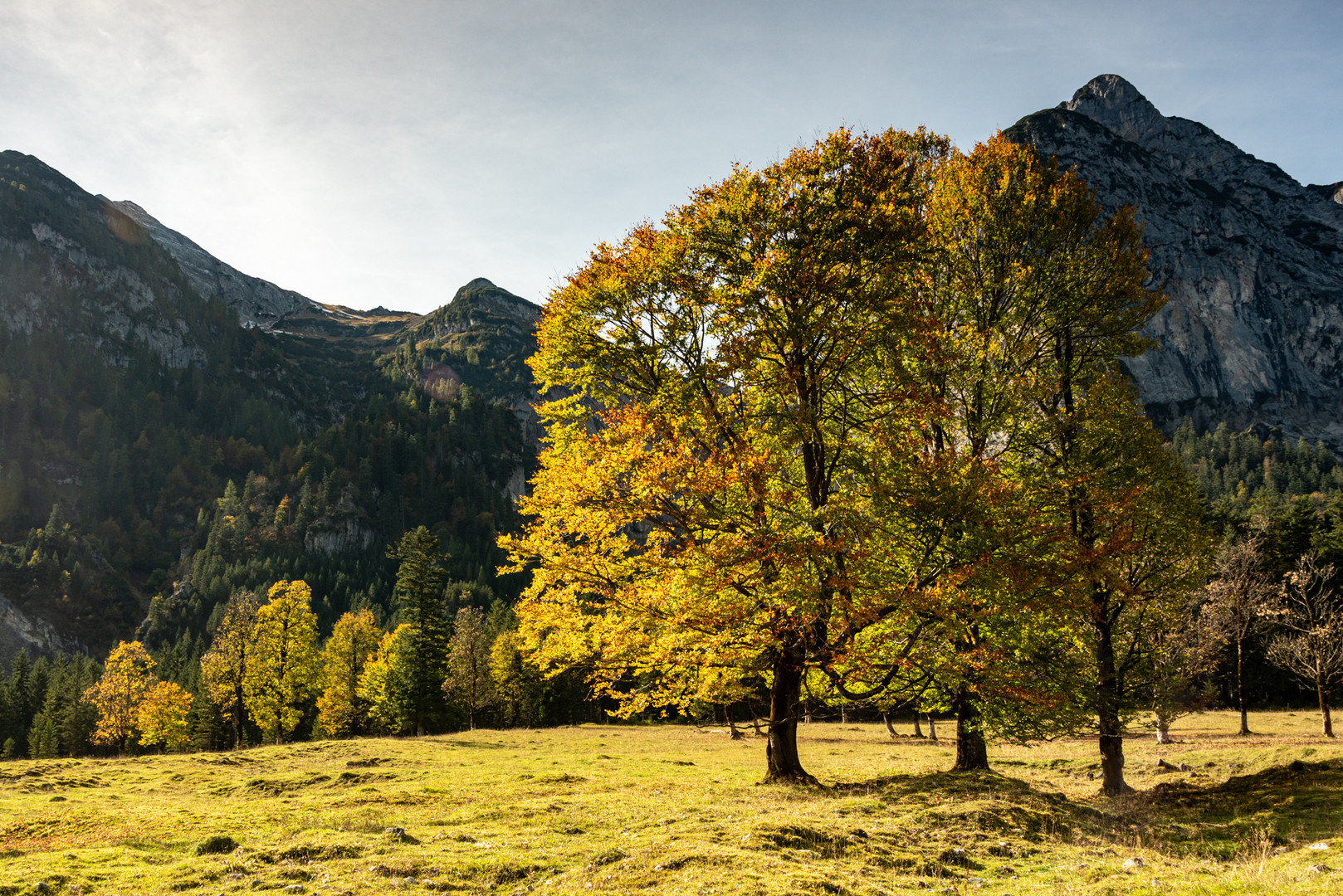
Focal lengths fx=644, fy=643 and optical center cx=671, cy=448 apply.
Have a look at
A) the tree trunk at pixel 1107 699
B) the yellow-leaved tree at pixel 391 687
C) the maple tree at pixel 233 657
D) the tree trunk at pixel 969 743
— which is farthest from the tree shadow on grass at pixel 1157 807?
the maple tree at pixel 233 657

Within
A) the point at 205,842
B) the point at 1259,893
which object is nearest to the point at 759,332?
the point at 1259,893

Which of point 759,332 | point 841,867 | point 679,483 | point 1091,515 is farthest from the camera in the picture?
point 1091,515

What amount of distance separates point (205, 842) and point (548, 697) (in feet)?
247

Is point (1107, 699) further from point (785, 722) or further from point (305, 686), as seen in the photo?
point (305, 686)

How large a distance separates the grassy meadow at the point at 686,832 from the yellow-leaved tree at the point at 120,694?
36.6 meters

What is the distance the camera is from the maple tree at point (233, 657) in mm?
54719

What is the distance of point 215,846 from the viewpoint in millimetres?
13125

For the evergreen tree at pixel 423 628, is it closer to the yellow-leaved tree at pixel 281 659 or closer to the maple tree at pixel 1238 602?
the yellow-leaved tree at pixel 281 659

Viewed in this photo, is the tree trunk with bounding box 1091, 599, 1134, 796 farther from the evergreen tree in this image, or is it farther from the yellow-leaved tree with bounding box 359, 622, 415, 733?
the yellow-leaved tree with bounding box 359, 622, 415, 733

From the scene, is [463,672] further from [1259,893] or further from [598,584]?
[1259,893]

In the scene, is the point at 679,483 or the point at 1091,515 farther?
the point at 1091,515

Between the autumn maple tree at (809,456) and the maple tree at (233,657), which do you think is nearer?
the autumn maple tree at (809,456)

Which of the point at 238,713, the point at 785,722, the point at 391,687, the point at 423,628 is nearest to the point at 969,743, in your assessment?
the point at 785,722

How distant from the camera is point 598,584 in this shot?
54.9ft
